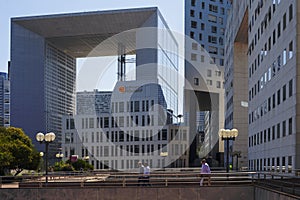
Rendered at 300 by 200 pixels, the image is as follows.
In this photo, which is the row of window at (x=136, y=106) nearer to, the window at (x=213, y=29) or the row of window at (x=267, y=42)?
the window at (x=213, y=29)

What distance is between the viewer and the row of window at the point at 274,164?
3459 centimetres

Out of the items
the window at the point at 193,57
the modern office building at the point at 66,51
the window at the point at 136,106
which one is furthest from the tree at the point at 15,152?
the window at the point at 136,106

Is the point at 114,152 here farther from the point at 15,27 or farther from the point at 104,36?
the point at 15,27

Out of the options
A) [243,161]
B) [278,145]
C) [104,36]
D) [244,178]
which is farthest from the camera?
[104,36]

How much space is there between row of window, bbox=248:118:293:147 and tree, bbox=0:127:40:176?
20.9 metres

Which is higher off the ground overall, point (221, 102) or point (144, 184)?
point (221, 102)

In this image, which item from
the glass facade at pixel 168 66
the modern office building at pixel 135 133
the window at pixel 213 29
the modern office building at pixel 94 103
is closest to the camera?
the window at pixel 213 29

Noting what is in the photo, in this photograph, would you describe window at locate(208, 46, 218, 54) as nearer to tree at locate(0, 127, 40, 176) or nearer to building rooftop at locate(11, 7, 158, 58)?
building rooftop at locate(11, 7, 158, 58)

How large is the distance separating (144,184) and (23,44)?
10610cm

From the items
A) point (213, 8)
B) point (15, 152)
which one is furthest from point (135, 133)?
point (15, 152)

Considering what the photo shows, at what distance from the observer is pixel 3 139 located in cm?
4506

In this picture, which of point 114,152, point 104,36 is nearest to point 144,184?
point 114,152

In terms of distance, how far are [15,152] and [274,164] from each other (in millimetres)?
21762

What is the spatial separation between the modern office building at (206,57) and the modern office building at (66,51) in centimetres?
867
